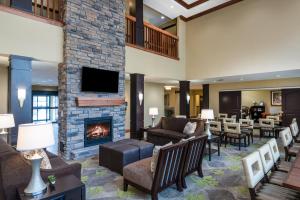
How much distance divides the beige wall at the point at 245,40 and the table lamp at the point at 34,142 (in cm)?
708

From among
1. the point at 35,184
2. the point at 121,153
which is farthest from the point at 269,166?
the point at 35,184

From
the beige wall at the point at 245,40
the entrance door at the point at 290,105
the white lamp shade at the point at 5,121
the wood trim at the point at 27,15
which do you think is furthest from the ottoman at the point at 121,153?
the entrance door at the point at 290,105

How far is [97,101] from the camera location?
209 inches

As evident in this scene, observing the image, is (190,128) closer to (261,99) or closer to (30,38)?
(30,38)

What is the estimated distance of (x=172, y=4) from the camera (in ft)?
25.0

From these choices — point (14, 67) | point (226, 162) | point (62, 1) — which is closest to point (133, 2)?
point (62, 1)

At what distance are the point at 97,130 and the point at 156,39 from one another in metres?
4.56

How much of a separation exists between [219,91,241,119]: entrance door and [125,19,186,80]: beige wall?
3806 mm

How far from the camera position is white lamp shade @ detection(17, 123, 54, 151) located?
1897 mm

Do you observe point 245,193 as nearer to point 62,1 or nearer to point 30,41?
point 30,41

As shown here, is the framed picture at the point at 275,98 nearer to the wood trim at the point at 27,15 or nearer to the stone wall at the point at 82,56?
the stone wall at the point at 82,56

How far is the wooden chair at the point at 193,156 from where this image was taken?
3.24 metres

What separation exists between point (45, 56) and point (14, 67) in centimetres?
73

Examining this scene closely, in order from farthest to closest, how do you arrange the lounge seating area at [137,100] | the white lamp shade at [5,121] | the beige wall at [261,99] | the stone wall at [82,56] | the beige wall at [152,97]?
the beige wall at [261,99], the beige wall at [152,97], the stone wall at [82,56], the white lamp shade at [5,121], the lounge seating area at [137,100]
